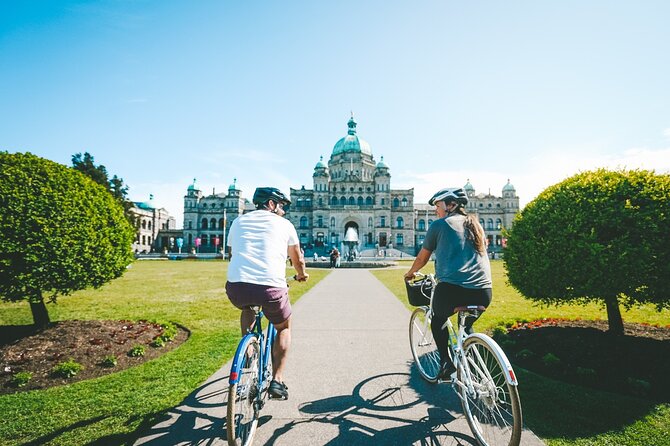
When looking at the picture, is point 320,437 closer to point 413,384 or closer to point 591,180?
point 413,384

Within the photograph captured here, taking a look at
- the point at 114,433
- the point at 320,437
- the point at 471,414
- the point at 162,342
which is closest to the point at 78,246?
the point at 162,342

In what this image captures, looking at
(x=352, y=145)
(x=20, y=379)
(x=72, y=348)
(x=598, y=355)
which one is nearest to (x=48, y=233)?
(x=72, y=348)

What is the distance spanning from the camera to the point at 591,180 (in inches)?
235

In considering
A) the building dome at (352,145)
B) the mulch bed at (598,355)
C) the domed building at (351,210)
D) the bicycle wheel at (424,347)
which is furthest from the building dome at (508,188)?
the bicycle wheel at (424,347)

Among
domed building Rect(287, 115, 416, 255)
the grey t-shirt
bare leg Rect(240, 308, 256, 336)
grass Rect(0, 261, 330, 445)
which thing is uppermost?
domed building Rect(287, 115, 416, 255)

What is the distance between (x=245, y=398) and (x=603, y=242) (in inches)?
231

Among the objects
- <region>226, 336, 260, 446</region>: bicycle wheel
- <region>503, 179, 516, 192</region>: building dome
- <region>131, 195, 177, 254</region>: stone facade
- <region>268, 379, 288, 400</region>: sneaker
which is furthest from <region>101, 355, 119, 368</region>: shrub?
<region>503, 179, 516, 192</region>: building dome

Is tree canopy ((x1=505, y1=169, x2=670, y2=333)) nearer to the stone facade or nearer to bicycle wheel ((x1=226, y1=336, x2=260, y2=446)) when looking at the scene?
bicycle wheel ((x1=226, y1=336, x2=260, y2=446))

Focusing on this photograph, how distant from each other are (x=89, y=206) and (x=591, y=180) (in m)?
9.02

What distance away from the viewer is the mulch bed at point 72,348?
4.67 metres

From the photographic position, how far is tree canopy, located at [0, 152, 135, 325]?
209 inches

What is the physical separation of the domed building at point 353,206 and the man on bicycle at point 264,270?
53.0m

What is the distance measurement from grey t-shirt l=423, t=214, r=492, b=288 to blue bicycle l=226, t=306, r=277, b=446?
1.98 m

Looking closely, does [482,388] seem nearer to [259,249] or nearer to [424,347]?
[424,347]
